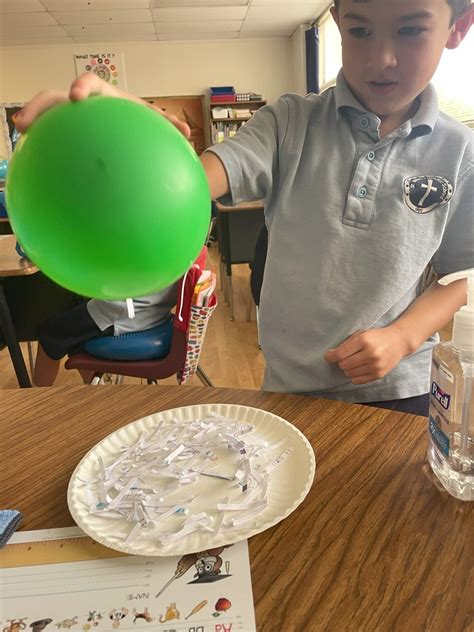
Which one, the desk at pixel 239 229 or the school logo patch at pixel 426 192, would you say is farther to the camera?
the desk at pixel 239 229

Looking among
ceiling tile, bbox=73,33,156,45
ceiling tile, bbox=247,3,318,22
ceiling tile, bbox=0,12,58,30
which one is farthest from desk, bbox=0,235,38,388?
ceiling tile, bbox=73,33,156,45

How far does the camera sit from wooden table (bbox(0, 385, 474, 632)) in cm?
34

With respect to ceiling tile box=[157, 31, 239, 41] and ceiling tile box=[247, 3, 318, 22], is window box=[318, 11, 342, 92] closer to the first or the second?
ceiling tile box=[247, 3, 318, 22]

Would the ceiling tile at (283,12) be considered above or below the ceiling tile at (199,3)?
above

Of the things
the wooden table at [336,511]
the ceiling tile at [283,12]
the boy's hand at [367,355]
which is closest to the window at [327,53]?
the ceiling tile at [283,12]

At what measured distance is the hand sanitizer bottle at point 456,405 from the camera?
0.43 meters

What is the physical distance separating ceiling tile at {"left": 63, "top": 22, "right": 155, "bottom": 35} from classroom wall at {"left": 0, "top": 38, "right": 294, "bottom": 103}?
413mm

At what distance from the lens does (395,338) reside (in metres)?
0.68

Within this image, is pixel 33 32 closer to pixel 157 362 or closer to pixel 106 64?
pixel 106 64

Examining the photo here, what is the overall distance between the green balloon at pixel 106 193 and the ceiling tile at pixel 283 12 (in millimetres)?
5631

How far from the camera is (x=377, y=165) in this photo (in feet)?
2.39

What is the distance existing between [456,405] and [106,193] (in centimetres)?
37

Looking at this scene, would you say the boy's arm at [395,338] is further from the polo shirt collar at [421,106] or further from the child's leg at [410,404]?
the polo shirt collar at [421,106]

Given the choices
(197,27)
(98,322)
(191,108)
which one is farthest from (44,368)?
(191,108)
